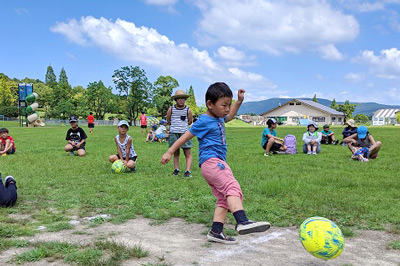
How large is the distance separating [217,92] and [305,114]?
9615 cm

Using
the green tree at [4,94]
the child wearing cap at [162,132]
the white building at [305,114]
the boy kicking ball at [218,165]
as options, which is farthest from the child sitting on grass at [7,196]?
the white building at [305,114]

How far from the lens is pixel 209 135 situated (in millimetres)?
4359

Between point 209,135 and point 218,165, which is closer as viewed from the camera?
point 218,165

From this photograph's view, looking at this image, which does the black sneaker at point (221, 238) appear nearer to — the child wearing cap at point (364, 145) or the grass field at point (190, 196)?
the grass field at point (190, 196)

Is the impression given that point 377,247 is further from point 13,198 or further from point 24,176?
point 24,176

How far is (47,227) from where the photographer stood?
4551mm

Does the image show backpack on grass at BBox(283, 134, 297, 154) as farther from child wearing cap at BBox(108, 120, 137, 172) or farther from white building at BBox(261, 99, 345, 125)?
white building at BBox(261, 99, 345, 125)

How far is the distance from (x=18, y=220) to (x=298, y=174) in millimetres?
6518

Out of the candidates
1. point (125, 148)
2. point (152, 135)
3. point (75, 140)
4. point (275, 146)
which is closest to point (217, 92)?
point (125, 148)

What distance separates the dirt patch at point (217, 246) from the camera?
343 cm

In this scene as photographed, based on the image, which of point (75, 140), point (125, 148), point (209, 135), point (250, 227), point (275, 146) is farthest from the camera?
point (275, 146)

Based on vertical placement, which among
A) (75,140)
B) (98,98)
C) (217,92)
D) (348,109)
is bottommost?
(75,140)

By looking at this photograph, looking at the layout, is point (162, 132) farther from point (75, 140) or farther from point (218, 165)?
point (218, 165)

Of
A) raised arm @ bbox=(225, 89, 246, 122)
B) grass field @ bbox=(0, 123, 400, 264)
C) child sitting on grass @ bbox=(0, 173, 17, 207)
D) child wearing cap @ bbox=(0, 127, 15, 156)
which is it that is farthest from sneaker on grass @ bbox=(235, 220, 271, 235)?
child wearing cap @ bbox=(0, 127, 15, 156)
